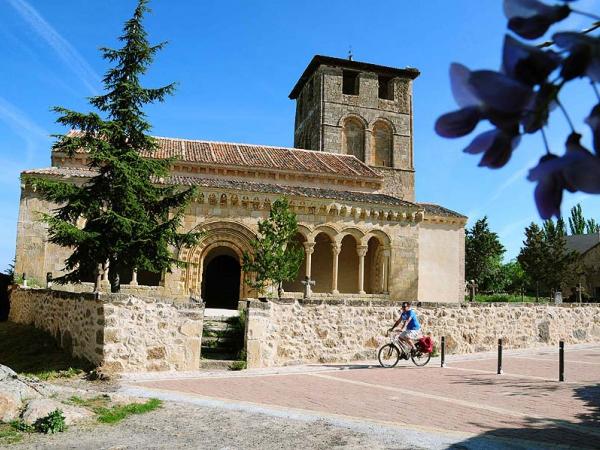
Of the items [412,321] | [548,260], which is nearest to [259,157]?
[412,321]

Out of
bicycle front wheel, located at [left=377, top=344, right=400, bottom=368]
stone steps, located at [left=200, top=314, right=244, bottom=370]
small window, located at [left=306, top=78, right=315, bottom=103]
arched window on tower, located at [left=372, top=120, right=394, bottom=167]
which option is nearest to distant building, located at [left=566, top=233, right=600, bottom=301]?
arched window on tower, located at [left=372, top=120, right=394, bottom=167]

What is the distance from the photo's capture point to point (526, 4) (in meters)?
0.89

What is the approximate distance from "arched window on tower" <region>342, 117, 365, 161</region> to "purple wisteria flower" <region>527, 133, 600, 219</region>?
37931mm

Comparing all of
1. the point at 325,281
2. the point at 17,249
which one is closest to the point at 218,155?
the point at 325,281

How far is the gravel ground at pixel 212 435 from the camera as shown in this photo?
18.6ft

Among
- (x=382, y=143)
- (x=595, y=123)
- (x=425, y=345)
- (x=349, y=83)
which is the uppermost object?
(x=349, y=83)

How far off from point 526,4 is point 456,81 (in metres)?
0.19

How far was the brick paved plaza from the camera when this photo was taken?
253 inches

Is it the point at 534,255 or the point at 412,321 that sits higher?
the point at 534,255

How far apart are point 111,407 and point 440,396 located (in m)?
5.20

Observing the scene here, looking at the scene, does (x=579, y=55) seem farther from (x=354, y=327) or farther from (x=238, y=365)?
(x=354, y=327)


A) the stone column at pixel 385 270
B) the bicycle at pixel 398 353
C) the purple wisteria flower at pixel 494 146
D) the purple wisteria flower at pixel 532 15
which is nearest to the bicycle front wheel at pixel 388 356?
the bicycle at pixel 398 353

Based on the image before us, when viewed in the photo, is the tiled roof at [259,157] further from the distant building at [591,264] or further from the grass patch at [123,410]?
the distant building at [591,264]

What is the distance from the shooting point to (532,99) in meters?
0.84
